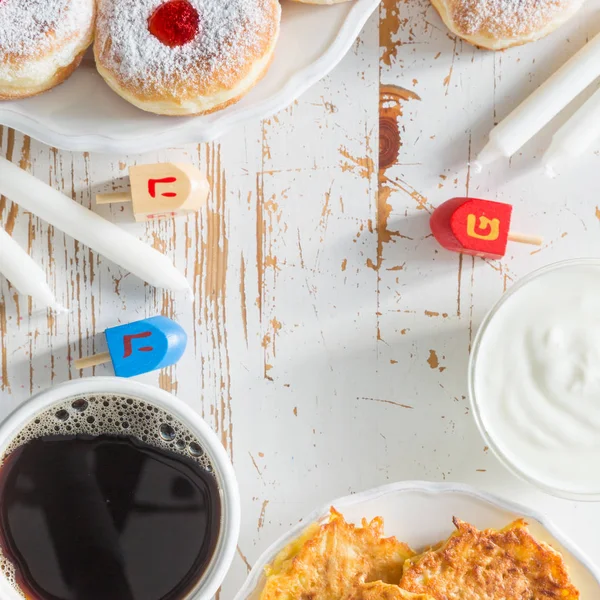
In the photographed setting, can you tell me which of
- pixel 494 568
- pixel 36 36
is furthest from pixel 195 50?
pixel 494 568

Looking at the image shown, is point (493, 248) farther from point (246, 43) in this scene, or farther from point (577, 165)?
point (246, 43)

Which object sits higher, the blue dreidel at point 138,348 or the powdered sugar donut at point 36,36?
the powdered sugar donut at point 36,36

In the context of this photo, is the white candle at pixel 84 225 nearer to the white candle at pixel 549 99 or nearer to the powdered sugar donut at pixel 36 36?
the powdered sugar donut at pixel 36 36

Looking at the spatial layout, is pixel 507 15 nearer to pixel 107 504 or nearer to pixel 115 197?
pixel 115 197

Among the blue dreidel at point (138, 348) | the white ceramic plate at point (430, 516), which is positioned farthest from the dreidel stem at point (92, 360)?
the white ceramic plate at point (430, 516)

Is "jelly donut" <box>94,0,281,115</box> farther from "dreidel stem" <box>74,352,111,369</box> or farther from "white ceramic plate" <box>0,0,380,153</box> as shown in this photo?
"dreidel stem" <box>74,352,111,369</box>
